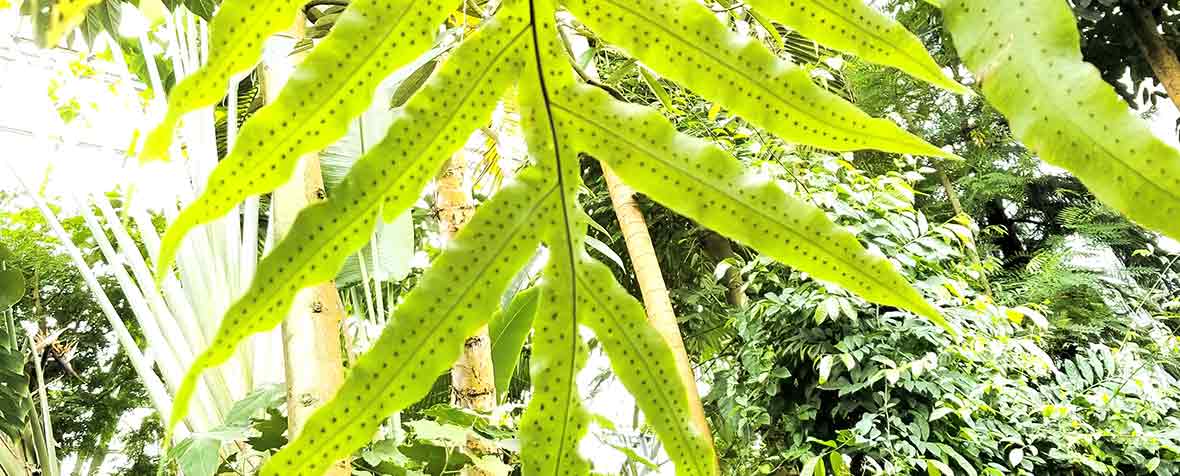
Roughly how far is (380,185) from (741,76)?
0.53ft

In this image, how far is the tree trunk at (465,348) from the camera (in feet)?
3.60

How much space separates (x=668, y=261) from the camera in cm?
307

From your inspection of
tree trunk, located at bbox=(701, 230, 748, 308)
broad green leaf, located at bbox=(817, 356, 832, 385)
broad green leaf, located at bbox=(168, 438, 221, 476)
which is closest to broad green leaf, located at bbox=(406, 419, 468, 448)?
broad green leaf, located at bbox=(168, 438, 221, 476)

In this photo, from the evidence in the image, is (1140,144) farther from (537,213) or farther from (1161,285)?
(1161,285)

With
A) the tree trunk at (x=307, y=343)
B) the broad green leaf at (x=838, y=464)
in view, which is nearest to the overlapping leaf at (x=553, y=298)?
the tree trunk at (x=307, y=343)

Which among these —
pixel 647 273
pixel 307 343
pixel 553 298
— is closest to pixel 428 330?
pixel 553 298

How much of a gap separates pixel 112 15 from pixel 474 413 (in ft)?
5.17

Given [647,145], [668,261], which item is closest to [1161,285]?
[668,261]

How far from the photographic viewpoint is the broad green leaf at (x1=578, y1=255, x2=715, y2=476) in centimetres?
32

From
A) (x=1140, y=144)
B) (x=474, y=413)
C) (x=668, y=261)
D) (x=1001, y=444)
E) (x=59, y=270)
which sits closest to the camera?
(x=1140, y=144)

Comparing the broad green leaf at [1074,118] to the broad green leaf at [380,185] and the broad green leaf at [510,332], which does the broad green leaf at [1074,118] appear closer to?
the broad green leaf at [380,185]

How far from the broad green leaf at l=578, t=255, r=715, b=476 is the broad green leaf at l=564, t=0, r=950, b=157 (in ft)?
0.31

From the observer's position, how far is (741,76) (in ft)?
1.09

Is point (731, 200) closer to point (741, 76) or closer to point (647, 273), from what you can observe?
point (741, 76)
